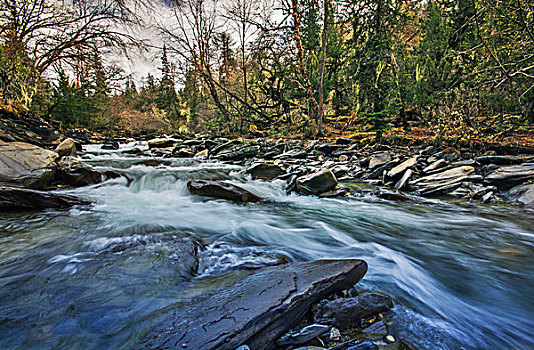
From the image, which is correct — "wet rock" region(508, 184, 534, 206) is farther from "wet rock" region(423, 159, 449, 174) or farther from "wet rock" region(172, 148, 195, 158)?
"wet rock" region(172, 148, 195, 158)

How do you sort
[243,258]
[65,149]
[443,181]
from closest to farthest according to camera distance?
1. [243,258]
2. [443,181]
3. [65,149]

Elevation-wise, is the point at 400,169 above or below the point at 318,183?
above

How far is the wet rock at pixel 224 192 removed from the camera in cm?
494

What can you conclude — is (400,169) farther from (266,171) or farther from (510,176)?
(266,171)

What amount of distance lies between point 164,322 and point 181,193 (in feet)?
14.5

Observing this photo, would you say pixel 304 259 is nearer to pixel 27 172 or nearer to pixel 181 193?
pixel 181 193

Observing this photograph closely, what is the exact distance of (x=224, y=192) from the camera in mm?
4961

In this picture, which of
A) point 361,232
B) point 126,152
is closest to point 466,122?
point 361,232

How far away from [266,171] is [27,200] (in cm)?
485

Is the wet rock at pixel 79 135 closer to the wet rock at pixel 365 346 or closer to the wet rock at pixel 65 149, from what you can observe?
the wet rock at pixel 65 149

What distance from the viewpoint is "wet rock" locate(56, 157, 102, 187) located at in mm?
5004

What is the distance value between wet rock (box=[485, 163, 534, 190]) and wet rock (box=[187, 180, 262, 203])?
469cm

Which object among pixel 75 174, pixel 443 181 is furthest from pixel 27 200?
pixel 443 181

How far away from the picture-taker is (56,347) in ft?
4.25
